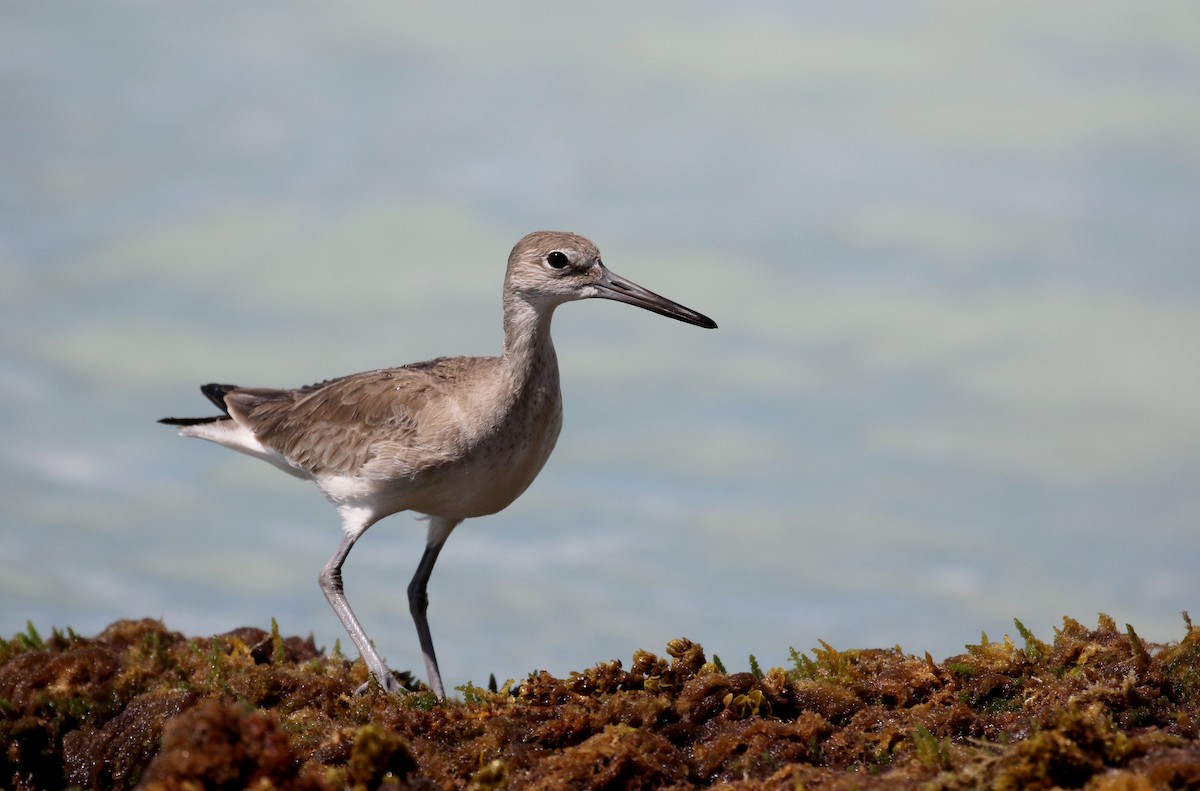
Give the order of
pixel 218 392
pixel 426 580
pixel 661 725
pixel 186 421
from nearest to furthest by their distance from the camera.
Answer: pixel 661 725, pixel 426 580, pixel 218 392, pixel 186 421

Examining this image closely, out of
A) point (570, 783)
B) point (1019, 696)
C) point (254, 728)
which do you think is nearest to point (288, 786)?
point (254, 728)

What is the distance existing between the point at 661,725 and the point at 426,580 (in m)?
4.02

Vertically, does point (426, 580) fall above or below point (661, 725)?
above

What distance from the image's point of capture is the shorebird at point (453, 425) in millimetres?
8281

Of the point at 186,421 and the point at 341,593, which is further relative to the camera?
A: the point at 186,421

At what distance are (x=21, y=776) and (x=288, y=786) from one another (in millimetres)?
4091

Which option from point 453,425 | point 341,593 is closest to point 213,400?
point 341,593

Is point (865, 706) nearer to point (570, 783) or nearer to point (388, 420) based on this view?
point (570, 783)

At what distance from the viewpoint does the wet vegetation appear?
4.78 meters

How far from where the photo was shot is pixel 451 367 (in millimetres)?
9117

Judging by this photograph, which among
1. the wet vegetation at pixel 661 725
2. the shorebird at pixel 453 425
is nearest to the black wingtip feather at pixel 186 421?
the shorebird at pixel 453 425

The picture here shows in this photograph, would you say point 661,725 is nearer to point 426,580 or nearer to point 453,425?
point 453,425

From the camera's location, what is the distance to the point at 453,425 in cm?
827

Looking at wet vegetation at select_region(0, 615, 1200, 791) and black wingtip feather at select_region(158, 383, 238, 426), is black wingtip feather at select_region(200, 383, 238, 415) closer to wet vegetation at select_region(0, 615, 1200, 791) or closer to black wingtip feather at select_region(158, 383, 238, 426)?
black wingtip feather at select_region(158, 383, 238, 426)
